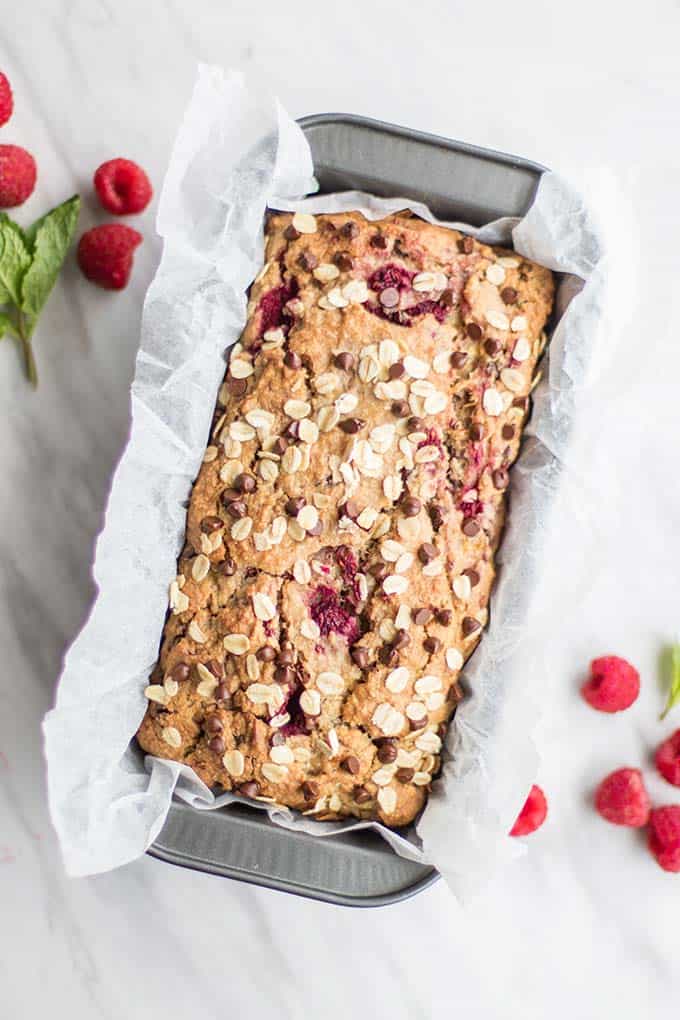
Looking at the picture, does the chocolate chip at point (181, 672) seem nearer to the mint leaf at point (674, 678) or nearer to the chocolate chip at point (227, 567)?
the chocolate chip at point (227, 567)

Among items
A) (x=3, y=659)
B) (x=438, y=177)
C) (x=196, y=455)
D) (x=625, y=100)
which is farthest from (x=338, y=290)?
(x=3, y=659)

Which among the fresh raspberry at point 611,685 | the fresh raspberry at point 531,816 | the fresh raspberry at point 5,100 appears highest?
the fresh raspberry at point 5,100

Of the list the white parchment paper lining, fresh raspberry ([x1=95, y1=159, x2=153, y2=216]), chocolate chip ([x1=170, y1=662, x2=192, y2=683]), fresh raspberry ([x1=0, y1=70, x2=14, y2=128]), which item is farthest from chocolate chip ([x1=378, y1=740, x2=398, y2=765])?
fresh raspberry ([x1=0, y1=70, x2=14, y2=128])

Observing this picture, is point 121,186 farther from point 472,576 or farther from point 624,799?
point 624,799

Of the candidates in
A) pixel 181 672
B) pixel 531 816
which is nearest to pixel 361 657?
pixel 181 672

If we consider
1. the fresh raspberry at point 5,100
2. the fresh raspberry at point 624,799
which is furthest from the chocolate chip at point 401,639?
the fresh raspberry at point 5,100

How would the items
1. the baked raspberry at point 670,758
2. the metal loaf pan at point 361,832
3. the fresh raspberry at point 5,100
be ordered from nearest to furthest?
the metal loaf pan at point 361,832 < the fresh raspberry at point 5,100 < the baked raspberry at point 670,758

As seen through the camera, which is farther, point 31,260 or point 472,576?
point 31,260
